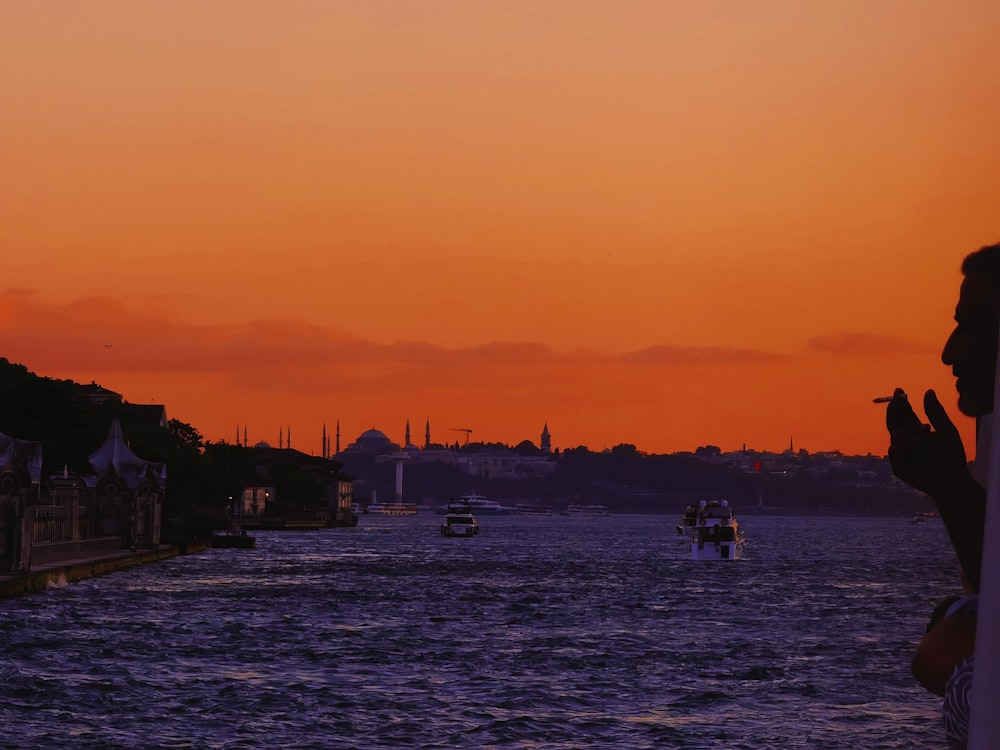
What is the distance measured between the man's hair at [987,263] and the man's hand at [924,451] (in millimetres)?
242

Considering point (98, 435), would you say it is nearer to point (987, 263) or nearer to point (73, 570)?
point (73, 570)

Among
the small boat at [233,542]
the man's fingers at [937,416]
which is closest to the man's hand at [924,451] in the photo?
the man's fingers at [937,416]

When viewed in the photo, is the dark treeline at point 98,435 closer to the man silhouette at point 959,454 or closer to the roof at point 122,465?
the roof at point 122,465

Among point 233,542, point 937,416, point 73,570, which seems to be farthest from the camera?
point 233,542

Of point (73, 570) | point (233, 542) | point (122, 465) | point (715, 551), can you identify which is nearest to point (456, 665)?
point (73, 570)

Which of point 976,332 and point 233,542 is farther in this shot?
point 233,542

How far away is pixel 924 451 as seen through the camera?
2840 millimetres

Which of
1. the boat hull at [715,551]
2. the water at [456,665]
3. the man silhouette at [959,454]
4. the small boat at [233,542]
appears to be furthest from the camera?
the small boat at [233,542]

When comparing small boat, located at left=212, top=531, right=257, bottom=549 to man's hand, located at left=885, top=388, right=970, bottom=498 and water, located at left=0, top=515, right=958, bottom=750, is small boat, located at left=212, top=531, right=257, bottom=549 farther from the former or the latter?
man's hand, located at left=885, top=388, right=970, bottom=498

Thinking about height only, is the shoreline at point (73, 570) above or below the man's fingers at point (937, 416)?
below

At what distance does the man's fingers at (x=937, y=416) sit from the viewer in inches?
114

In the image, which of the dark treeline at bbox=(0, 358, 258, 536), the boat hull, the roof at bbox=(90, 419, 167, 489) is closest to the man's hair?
the dark treeline at bbox=(0, 358, 258, 536)

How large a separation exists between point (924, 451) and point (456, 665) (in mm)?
40045

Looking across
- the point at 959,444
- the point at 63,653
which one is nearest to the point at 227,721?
the point at 63,653
